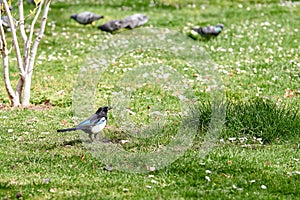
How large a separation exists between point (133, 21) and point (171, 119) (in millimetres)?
6636

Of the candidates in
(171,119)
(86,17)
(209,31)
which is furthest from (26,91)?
(86,17)

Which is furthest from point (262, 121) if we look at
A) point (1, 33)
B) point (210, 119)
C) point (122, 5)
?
point (122, 5)

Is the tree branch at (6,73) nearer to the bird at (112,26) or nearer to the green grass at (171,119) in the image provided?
the green grass at (171,119)

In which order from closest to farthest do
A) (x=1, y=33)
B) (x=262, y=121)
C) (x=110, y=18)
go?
1. (x=262, y=121)
2. (x=1, y=33)
3. (x=110, y=18)

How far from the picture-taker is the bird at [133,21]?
14404 millimetres

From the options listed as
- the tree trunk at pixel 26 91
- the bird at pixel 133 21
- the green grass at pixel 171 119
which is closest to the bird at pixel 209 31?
the green grass at pixel 171 119

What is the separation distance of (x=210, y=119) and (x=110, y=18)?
8.62 meters

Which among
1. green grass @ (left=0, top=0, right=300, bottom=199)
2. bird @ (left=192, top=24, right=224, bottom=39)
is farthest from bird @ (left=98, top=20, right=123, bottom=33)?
bird @ (left=192, top=24, right=224, bottom=39)

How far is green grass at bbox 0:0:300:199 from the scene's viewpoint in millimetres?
5926

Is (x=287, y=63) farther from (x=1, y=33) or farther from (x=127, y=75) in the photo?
(x=1, y=33)

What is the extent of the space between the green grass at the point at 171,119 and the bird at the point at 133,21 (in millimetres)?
202

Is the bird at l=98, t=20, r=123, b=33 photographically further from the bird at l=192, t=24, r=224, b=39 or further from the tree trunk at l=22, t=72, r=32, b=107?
the tree trunk at l=22, t=72, r=32, b=107

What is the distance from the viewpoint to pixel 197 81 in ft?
35.5

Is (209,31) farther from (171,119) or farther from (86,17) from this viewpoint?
(171,119)
